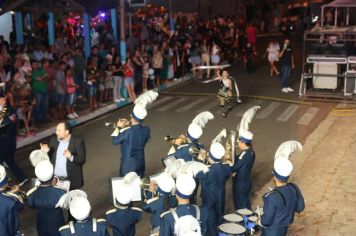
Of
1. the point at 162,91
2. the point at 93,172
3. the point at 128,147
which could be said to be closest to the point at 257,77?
the point at 162,91

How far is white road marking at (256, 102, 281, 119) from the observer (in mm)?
17073

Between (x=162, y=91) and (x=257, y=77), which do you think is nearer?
(x=162, y=91)

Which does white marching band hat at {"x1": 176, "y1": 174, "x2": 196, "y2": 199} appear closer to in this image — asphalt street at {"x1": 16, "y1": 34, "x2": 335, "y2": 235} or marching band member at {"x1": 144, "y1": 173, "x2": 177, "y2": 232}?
marching band member at {"x1": 144, "y1": 173, "x2": 177, "y2": 232}

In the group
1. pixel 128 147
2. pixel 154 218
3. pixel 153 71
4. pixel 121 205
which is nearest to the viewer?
pixel 121 205

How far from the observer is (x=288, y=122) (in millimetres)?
16219

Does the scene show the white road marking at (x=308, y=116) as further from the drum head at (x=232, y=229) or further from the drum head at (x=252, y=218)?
the drum head at (x=232, y=229)

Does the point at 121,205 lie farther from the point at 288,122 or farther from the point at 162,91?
the point at 162,91

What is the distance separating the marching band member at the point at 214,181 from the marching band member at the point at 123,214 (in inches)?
56.7

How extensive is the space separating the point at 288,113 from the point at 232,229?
10.6 m

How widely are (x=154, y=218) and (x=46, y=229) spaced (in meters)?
1.57

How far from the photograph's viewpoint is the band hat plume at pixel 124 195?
263 inches

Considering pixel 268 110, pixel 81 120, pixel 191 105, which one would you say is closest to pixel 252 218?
pixel 81 120

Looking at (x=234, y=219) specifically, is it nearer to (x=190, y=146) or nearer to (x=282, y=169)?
(x=282, y=169)

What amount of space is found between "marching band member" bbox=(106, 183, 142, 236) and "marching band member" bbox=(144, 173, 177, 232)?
0.77 ft
